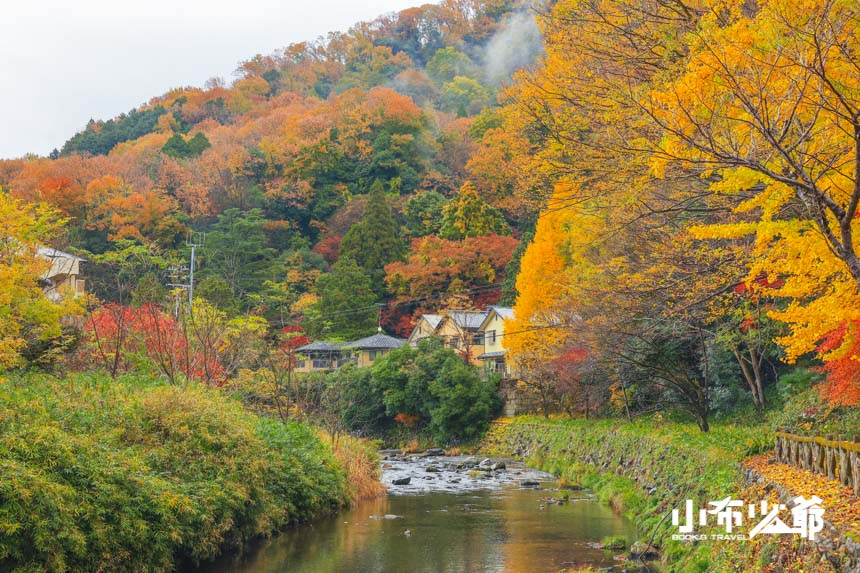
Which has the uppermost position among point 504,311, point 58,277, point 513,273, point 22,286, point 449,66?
point 449,66

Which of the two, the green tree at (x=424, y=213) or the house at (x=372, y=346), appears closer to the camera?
A: the house at (x=372, y=346)

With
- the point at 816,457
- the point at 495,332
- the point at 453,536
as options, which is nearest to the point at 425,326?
the point at 495,332

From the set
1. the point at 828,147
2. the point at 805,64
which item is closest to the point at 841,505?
the point at 828,147

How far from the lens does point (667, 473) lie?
16.6 meters

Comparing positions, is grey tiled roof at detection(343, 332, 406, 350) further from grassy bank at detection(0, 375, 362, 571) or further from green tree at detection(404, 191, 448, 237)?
grassy bank at detection(0, 375, 362, 571)

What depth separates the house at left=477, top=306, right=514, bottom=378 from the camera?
4416cm

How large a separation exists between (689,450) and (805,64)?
11.2m

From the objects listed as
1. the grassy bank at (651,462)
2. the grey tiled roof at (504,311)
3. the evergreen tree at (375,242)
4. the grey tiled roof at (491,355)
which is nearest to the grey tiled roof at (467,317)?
the grey tiled roof at (491,355)

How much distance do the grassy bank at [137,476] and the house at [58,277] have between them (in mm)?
7256

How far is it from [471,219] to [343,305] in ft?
33.9

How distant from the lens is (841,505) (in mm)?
7684

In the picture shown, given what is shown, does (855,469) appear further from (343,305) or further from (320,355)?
(320,355)

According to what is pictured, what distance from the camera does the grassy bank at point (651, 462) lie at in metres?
12.7

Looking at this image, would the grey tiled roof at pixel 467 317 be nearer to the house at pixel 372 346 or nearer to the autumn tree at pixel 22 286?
the house at pixel 372 346
